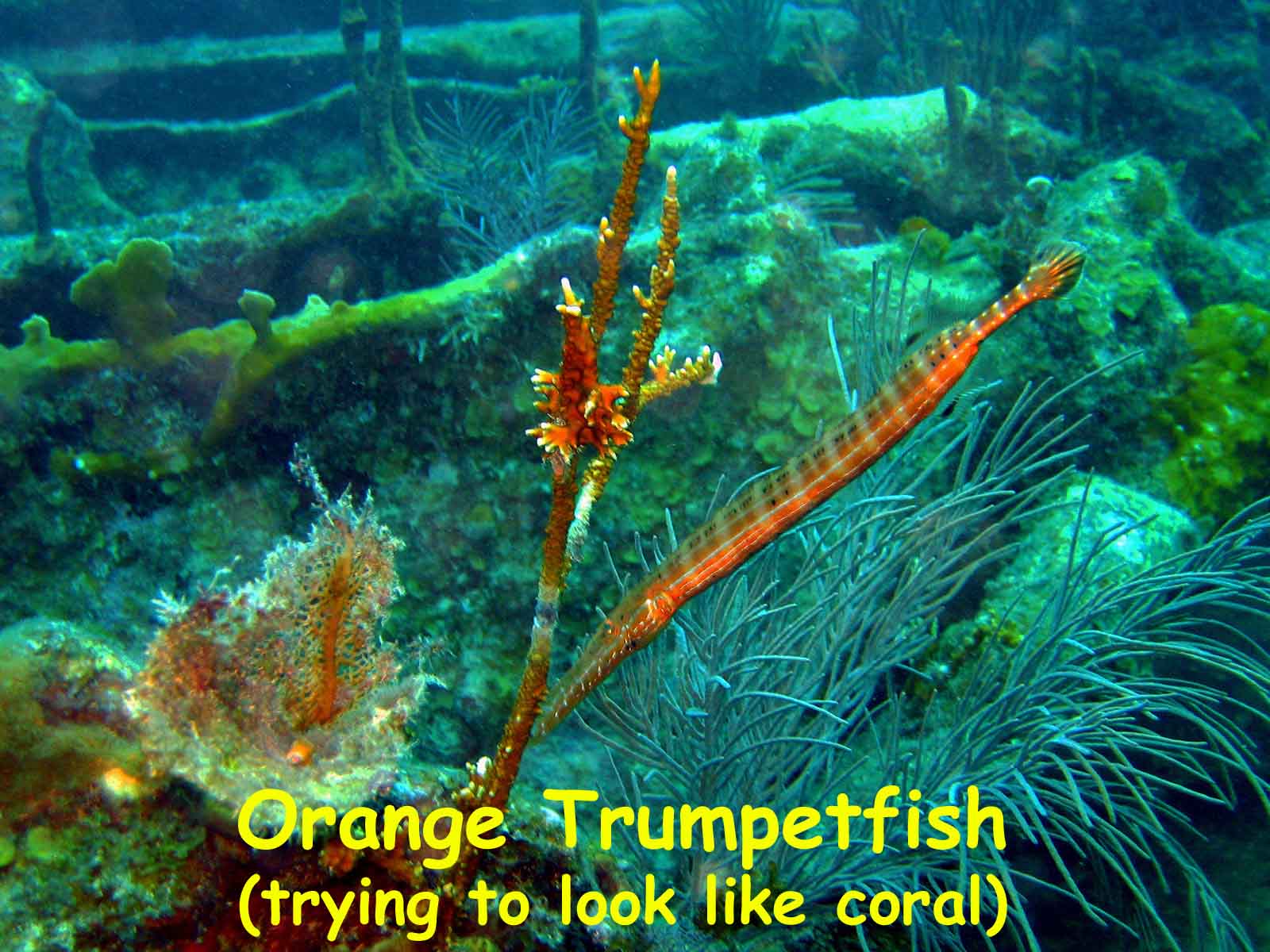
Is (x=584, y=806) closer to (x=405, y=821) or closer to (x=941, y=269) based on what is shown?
(x=405, y=821)

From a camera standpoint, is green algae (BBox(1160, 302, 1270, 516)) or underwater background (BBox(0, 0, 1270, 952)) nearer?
underwater background (BBox(0, 0, 1270, 952))

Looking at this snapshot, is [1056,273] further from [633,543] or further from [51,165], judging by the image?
[51,165]

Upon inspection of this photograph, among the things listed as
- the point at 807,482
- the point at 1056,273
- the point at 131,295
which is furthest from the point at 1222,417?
the point at 131,295

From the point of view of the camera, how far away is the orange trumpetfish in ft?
6.86

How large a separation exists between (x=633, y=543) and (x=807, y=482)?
2162 mm

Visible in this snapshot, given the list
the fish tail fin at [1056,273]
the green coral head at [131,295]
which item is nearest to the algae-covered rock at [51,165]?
the green coral head at [131,295]

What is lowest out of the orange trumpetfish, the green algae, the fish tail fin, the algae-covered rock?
→ the orange trumpetfish

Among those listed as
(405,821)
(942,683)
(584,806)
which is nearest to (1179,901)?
(942,683)

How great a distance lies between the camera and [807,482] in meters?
2.13

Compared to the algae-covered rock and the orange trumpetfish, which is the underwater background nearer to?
the orange trumpetfish

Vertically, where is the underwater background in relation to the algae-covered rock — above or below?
below

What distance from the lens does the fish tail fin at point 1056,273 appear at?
83.5 inches

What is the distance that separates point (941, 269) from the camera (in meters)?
5.54

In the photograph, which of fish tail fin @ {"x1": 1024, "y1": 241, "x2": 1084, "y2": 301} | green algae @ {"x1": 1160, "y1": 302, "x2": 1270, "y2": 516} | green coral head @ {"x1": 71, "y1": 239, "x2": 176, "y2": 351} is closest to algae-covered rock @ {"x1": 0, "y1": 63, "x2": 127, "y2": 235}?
green coral head @ {"x1": 71, "y1": 239, "x2": 176, "y2": 351}
